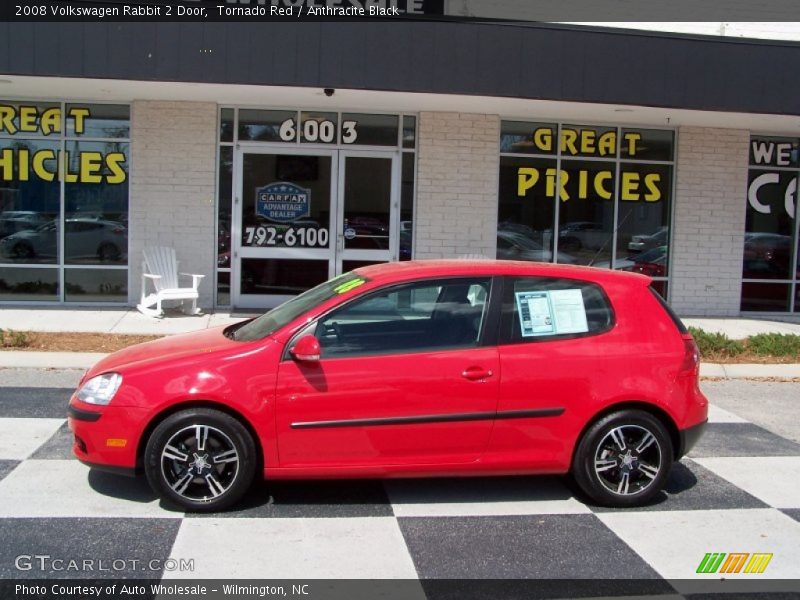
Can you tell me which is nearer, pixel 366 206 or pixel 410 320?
pixel 410 320

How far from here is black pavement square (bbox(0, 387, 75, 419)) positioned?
7.47 metres

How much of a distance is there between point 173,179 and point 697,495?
9829 millimetres

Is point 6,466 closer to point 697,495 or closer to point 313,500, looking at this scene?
point 313,500

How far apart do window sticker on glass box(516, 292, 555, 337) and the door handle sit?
381 mm

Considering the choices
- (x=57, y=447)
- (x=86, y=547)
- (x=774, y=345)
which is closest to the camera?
(x=86, y=547)

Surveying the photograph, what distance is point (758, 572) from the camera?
4.51 meters

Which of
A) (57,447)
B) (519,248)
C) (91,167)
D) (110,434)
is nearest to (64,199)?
(91,167)

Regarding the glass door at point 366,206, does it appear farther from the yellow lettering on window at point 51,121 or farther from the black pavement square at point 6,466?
the black pavement square at point 6,466

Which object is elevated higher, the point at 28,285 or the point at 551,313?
the point at 551,313

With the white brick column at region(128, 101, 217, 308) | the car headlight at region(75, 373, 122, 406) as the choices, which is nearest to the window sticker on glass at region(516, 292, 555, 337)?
the car headlight at region(75, 373, 122, 406)

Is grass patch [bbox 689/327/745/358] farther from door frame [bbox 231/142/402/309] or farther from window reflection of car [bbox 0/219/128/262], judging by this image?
window reflection of car [bbox 0/219/128/262]

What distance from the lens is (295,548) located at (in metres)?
4.62

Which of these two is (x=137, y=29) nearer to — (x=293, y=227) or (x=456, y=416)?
(x=293, y=227)

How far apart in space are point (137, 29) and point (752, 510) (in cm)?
951
